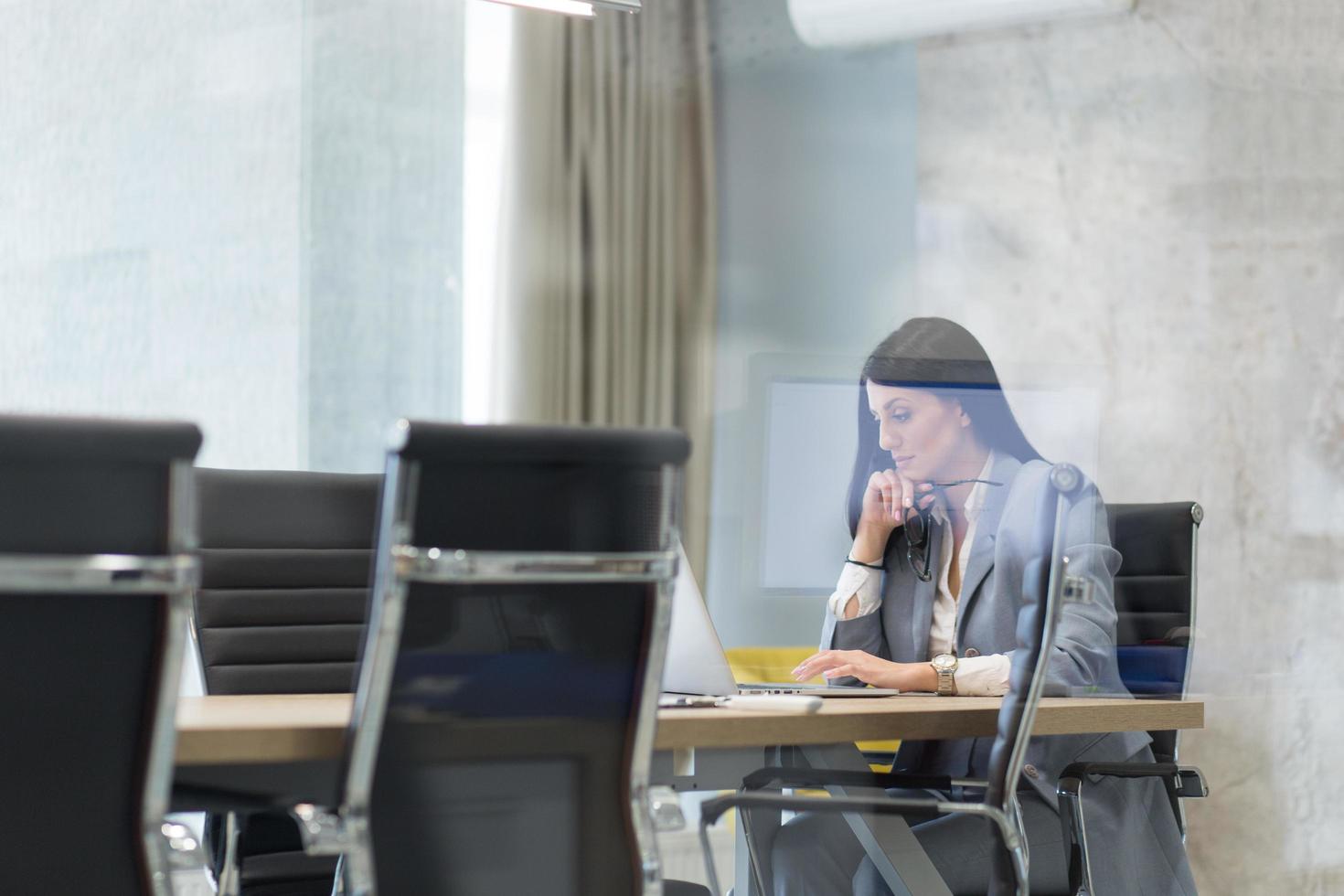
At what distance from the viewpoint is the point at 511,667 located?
172 cm

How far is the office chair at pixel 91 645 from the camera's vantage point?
1.50m

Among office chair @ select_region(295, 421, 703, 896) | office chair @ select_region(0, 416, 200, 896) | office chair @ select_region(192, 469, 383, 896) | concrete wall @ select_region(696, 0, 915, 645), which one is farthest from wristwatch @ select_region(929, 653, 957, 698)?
concrete wall @ select_region(696, 0, 915, 645)

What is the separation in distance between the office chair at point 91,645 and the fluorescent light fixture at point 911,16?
3.30 meters

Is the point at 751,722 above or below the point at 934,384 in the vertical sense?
below

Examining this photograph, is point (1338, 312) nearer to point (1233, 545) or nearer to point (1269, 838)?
point (1233, 545)

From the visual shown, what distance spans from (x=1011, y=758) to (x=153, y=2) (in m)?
3.17

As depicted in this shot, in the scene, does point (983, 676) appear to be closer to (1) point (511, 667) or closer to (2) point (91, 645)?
(1) point (511, 667)

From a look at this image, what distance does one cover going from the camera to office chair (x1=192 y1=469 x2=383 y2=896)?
9.17 feet

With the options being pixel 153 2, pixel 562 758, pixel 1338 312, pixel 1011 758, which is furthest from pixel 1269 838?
pixel 153 2

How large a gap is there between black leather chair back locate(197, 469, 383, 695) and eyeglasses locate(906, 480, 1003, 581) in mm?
1029

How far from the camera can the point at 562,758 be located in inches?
70.6

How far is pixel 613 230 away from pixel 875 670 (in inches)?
100

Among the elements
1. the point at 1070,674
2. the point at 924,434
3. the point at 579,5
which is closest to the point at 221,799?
the point at 1070,674

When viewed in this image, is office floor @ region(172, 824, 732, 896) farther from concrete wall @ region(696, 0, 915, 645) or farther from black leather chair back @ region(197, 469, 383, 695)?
concrete wall @ region(696, 0, 915, 645)
